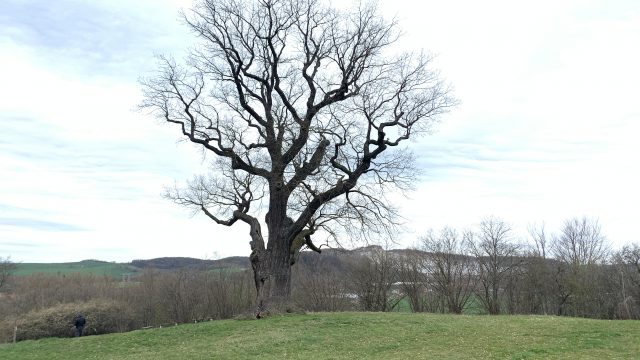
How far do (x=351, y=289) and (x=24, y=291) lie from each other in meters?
35.9

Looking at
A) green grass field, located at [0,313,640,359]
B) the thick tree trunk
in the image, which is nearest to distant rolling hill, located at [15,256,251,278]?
the thick tree trunk

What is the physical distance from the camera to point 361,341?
17625 millimetres

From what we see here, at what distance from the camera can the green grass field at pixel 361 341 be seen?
14.8 metres

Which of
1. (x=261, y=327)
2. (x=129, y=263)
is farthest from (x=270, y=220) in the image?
(x=129, y=263)

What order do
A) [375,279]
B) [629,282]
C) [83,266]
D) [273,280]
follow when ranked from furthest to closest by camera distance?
[83,266], [375,279], [629,282], [273,280]

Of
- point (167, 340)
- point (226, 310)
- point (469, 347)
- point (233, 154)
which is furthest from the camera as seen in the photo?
point (226, 310)

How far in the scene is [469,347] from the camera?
50.7 ft

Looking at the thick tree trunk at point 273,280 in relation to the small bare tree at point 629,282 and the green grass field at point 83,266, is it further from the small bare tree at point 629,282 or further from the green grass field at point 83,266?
the green grass field at point 83,266

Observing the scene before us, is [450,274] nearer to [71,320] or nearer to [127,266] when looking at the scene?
[71,320]

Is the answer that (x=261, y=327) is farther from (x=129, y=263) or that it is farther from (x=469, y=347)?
(x=129, y=263)

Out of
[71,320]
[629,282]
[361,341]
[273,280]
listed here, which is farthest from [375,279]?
[361,341]

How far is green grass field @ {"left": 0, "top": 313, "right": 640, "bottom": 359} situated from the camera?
14.8 m

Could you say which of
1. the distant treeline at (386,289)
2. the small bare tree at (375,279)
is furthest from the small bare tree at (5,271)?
the small bare tree at (375,279)

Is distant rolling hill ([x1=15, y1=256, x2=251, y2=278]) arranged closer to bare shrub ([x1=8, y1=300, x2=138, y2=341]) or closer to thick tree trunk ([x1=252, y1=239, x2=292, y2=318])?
bare shrub ([x1=8, y1=300, x2=138, y2=341])
